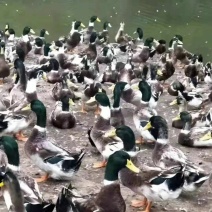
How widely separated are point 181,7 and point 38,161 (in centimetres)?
2279

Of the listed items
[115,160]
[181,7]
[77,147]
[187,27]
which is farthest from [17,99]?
[181,7]

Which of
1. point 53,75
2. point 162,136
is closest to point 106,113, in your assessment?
point 162,136

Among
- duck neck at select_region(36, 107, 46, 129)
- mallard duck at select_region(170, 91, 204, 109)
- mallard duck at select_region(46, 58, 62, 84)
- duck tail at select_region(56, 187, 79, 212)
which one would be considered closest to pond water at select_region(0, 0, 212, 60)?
mallard duck at select_region(46, 58, 62, 84)

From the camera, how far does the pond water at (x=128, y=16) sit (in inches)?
847

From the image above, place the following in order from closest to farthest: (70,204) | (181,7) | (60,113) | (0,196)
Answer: (70,204)
(0,196)
(60,113)
(181,7)

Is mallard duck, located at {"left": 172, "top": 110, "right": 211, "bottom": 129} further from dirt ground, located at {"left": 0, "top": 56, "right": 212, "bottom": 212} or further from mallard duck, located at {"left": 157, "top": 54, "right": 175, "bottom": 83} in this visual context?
mallard duck, located at {"left": 157, "top": 54, "right": 175, "bottom": 83}

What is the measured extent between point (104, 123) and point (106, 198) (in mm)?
2461

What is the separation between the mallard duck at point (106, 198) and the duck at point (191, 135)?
312 cm

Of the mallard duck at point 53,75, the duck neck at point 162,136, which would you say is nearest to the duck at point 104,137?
the duck neck at point 162,136

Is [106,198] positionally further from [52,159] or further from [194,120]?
[194,120]

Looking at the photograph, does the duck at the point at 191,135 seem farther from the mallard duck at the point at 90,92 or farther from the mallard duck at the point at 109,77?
the mallard duck at the point at 109,77

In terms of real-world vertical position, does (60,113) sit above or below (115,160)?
below

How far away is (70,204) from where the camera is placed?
5398mm

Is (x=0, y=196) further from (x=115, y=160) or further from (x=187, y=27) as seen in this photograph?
(x=187, y=27)
